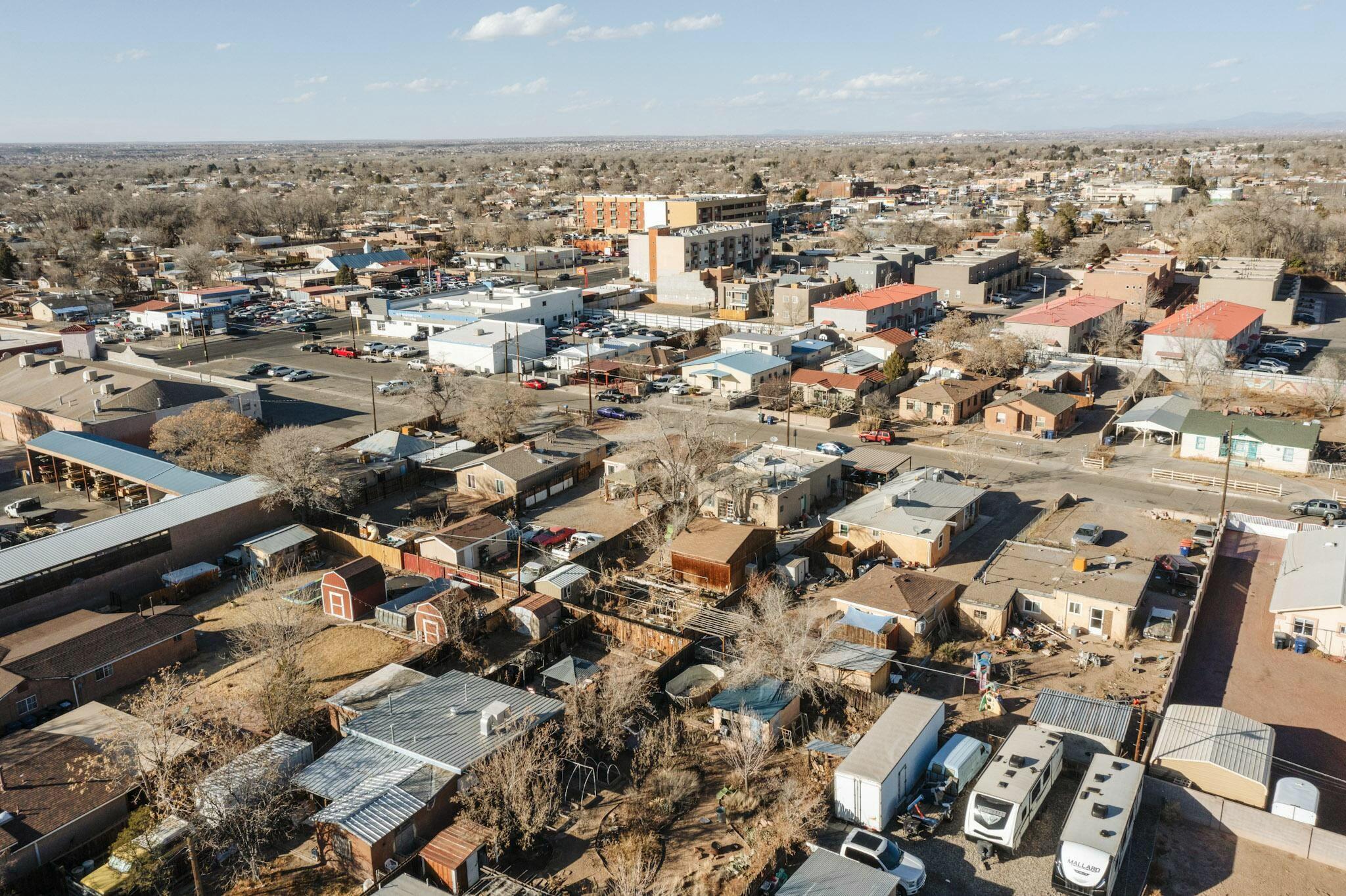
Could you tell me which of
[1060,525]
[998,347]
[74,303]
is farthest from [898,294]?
[74,303]

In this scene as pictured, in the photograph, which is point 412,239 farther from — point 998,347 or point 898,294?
point 998,347

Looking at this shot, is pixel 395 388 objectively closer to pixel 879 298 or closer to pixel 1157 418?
pixel 879 298

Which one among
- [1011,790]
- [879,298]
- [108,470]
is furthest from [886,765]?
[879,298]

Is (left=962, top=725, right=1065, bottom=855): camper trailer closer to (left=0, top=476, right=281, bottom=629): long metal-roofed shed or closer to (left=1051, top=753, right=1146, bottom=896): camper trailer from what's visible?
(left=1051, top=753, right=1146, bottom=896): camper trailer

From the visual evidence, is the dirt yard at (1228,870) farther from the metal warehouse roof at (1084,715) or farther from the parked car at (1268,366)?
the parked car at (1268,366)

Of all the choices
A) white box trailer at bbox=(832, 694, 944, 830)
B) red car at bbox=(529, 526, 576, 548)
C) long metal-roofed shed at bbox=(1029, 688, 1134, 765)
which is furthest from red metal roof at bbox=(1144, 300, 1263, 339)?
white box trailer at bbox=(832, 694, 944, 830)

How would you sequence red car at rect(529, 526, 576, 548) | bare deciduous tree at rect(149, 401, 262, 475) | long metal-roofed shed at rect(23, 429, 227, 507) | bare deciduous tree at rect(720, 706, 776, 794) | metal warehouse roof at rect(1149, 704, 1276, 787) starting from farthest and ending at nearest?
bare deciduous tree at rect(149, 401, 262, 475) → long metal-roofed shed at rect(23, 429, 227, 507) → red car at rect(529, 526, 576, 548) → bare deciduous tree at rect(720, 706, 776, 794) → metal warehouse roof at rect(1149, 704, 1276, 787)
